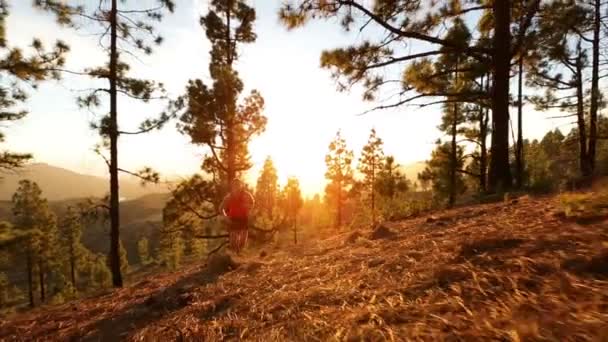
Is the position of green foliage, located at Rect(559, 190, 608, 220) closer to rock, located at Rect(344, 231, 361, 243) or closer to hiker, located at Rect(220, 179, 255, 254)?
rock, located at Rect(344, 231, 361, 243)

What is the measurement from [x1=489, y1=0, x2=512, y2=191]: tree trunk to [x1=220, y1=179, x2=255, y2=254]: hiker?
5.77 meters

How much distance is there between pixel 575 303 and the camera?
5.63ft

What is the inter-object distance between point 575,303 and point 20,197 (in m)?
43.1

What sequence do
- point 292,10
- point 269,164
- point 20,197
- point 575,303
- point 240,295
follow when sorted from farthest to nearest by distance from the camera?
point 269,164, point 20,197, point 292,10, point 240,295, point 575,303

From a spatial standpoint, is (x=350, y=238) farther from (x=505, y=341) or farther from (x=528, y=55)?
(x=528, y=55)

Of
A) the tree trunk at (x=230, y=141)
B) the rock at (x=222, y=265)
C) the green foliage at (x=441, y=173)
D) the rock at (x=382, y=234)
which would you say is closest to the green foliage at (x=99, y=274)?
the tree trunk at (x=230, y=141)

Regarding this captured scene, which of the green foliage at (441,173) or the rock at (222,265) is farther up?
the green foliage at (441,173)

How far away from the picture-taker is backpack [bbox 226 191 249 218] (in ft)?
25.5

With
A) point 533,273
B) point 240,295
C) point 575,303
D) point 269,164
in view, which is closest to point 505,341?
point 575,303

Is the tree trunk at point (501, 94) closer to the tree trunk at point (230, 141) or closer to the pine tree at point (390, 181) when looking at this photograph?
the tree trunk at point (230, 141)

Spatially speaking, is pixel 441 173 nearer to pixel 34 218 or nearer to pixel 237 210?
pixel 237 210

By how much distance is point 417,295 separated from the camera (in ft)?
7.72

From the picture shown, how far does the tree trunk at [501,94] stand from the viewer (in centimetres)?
770

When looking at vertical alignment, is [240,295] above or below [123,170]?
below
